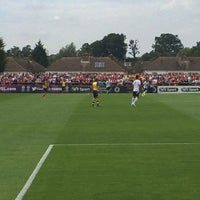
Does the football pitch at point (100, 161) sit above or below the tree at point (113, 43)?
below

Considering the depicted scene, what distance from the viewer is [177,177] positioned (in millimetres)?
10461

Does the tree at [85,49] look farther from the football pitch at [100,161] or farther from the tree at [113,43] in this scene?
the football pitch at [100,161]

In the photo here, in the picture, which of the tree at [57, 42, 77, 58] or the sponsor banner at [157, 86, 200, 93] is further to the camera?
the tree at [57, 42, 77, 58]

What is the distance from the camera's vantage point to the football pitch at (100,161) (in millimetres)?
9312

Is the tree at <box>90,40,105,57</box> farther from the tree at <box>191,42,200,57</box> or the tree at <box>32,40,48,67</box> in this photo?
the tree at <box>191,42,200,57</box>

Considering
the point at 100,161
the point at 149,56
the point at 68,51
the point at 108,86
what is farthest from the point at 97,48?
the point at 100,161

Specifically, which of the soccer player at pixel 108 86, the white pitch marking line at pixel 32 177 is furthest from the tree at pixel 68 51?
the white pitch marking line at pixel 32 177

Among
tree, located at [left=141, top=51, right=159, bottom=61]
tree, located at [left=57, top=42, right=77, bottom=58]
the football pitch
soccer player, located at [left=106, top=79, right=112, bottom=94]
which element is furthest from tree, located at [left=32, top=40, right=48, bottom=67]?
the football pitch

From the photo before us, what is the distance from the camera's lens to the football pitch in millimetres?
9312

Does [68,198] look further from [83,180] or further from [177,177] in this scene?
[177,177]

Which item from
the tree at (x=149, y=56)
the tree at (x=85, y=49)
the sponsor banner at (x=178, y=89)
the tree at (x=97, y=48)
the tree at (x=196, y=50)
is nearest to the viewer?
the sponsor banner at (x=178, y=89)

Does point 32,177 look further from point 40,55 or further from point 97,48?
point 97,48

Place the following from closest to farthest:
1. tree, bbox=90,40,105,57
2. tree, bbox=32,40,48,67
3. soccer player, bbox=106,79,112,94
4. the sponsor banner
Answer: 1. soccer player, bbox=106,79,112,94
2. the sponsor banner
3. tree, bbox=32,40,48,67
4. tree, bbox=90,40,105,57

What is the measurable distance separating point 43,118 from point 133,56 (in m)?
162
